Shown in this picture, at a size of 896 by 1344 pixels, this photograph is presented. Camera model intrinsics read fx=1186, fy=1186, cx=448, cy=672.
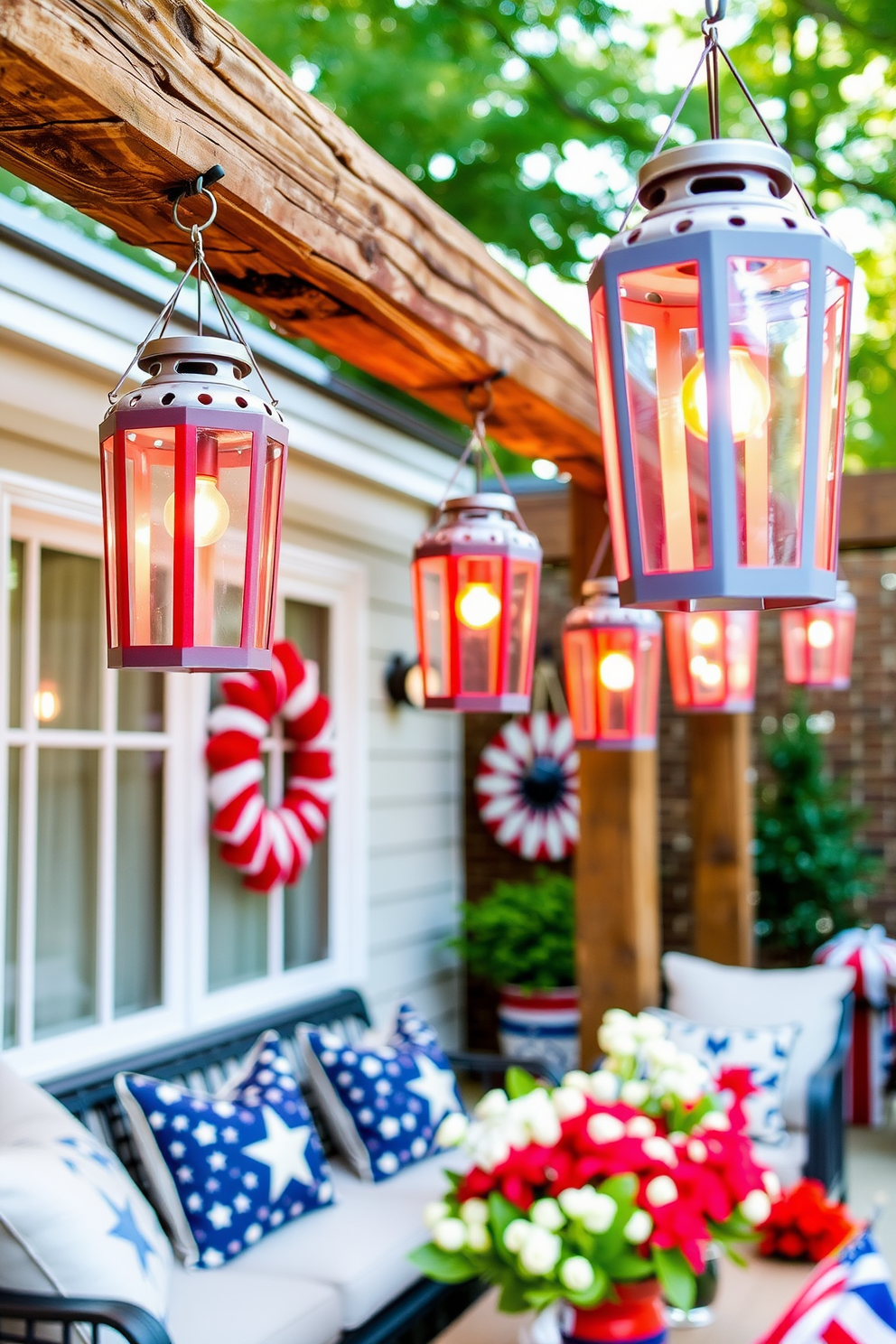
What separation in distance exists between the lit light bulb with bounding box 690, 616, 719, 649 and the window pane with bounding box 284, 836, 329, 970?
5.39 ft

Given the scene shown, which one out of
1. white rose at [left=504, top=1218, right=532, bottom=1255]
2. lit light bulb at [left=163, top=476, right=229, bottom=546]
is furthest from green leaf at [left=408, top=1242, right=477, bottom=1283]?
lit light bulb at [left=163, top=476, right=229, bottom=546]

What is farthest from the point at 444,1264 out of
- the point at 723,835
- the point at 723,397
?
the point at 723,835

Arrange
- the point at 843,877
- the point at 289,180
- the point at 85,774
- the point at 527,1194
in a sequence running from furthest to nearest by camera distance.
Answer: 1. the point at 843,877
2. the point at 85,774
3. the point at 527,1194
4. the point at 289,180

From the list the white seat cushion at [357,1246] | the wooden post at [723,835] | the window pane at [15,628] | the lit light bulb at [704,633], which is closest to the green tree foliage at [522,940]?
the wooden post at [723,835]

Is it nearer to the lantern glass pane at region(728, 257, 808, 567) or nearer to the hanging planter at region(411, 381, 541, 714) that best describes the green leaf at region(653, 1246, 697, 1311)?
the hanging planter at region(411, 381, 541, 714)

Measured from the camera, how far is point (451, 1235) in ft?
6.11

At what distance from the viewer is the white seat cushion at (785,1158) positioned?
10.8 ft

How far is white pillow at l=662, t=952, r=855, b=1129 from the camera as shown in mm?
3600

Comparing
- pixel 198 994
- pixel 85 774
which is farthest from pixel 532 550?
pixel 198 994

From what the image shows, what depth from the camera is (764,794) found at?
546 cm

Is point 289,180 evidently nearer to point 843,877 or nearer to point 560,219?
point 843,877

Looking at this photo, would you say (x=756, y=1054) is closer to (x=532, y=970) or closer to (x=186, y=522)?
(x=532, y=970)

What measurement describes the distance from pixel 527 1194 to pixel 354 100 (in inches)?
215

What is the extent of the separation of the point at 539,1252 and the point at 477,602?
1.00m
